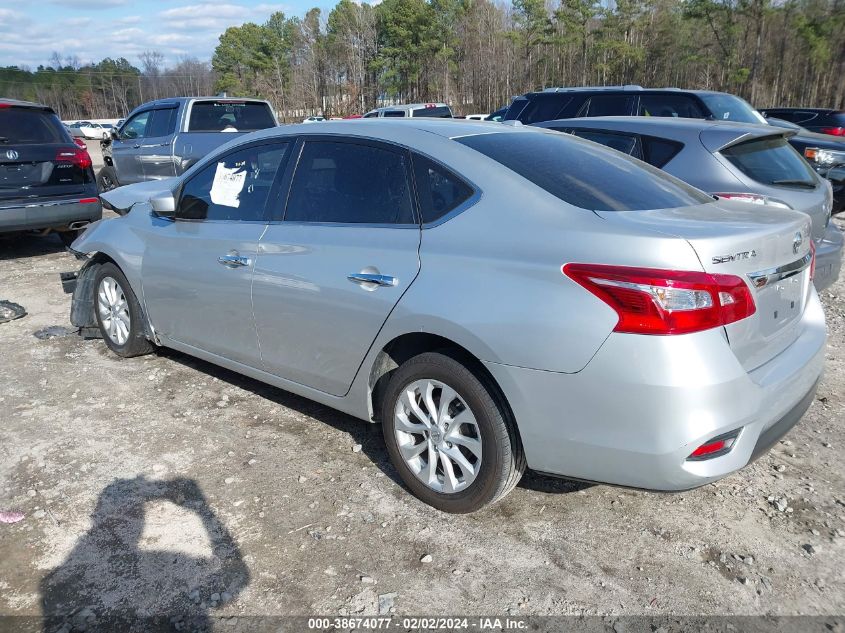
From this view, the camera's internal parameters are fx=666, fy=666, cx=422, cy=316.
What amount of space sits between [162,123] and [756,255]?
32.2ft

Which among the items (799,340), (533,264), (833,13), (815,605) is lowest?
(815,605)

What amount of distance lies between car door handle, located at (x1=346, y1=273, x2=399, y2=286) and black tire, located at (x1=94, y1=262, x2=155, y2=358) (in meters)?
2.33

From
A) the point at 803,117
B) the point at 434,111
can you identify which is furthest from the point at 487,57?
the point at 803,117

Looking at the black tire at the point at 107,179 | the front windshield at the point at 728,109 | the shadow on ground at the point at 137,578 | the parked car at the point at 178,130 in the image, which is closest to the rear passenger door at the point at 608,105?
the front windshield at the point at 728,109

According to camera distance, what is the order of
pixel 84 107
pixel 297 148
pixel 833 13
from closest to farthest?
pixel 297 148
pixel 833 13
pixel 84 107

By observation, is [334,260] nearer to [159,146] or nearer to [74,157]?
[74,157]

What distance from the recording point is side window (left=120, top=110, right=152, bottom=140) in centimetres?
1066

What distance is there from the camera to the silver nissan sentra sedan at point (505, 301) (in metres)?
2.35

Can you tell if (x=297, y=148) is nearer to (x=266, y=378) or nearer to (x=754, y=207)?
(x=266, y=378)

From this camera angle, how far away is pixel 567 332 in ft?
7.95

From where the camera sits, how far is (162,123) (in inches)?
405

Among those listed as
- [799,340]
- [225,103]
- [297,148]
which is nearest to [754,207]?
[799,340]

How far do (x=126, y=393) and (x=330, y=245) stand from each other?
2.16 meters

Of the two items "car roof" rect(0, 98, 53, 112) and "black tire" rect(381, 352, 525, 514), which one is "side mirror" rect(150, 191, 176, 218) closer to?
"black tire" rect(381, 352, 525, 514)
